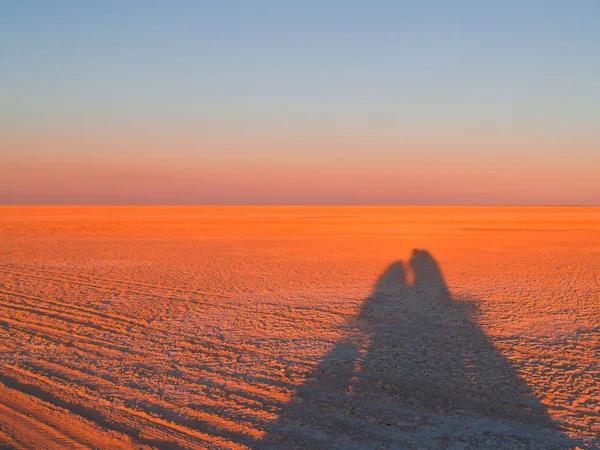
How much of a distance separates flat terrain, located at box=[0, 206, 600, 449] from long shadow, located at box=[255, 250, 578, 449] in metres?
0.02

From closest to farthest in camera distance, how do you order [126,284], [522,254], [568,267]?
[126,284]
[568,267]
[522,254]

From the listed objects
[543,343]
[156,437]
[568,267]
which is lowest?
[156,437]

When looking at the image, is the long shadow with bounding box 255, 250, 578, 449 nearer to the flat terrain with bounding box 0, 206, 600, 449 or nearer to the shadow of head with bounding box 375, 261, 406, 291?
the flat terrain with bounding box 0, 206, 600, 449

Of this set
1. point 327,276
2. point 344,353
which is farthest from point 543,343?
point 327,276

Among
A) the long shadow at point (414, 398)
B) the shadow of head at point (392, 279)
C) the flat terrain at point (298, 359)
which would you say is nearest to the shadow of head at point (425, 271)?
the flat terrain at point (298, 359)

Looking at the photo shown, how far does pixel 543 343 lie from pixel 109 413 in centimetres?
554

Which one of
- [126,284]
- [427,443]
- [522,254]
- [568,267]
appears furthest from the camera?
[522,254]

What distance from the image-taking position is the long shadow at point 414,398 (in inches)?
157

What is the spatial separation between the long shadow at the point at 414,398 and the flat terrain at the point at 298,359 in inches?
0.8

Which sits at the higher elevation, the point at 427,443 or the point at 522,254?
the point at 522,254

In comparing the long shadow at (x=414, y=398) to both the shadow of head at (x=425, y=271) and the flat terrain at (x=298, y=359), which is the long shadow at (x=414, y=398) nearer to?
the flat terrain at (x=298, y=359)

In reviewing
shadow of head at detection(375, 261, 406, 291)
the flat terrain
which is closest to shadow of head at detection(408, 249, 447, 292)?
the flat terrain

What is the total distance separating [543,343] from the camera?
671cm

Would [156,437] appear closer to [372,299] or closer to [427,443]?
[427,443]
